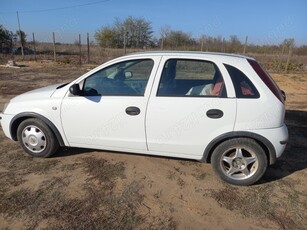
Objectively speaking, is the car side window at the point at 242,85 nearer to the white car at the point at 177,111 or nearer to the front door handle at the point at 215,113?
the white car at the point at 177,111

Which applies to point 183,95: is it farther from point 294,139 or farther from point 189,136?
Result: point 294,139

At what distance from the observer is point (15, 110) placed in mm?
4008

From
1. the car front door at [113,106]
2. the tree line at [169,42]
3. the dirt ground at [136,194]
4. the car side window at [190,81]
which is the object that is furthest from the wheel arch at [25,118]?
the tree line at [169,42]

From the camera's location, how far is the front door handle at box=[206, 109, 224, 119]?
3.27 m

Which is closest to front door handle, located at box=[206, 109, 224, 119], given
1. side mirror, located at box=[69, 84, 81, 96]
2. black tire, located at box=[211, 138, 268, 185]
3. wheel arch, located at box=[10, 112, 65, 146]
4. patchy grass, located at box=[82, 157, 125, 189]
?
black tire, located at box=[211, 138, 268, 185]

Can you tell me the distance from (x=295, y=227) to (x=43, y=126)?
340 centimetres

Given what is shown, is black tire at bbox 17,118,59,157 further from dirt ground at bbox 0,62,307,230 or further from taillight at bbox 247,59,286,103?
taillight at bbox 247,59,286,103

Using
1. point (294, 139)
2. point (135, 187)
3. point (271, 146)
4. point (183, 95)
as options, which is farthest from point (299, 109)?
point (135, 187)

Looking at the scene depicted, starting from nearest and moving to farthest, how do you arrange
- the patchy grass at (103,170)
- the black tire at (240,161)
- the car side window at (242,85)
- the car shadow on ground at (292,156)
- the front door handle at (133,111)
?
1. the car side window at (242,85)
2. the black tire at (240,161)
3. the front door handle at (133,111)
4. the patchy grass at (103,170)
5. the car shadow on ground at (292,156)

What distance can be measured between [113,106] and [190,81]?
A: 3.71 ft

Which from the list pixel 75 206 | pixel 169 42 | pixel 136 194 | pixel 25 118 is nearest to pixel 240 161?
pixel 136 194

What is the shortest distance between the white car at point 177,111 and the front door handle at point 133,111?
13 mm

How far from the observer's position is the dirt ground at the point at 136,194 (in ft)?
9.22

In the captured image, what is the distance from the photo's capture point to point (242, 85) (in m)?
3.26
